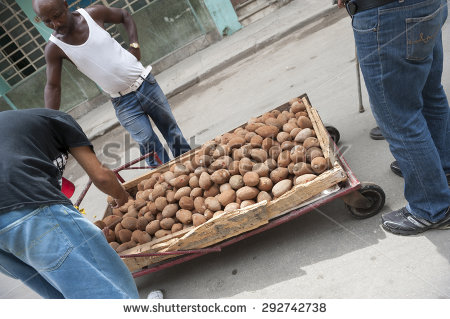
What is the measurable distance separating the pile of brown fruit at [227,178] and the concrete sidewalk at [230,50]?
4.26 metres

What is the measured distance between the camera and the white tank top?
2715 mm

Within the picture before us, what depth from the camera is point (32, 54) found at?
791 cm

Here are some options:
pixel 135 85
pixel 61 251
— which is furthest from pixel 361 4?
pixel 135 85

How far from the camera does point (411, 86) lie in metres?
1.53

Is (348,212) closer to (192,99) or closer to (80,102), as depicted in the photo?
(192,99)

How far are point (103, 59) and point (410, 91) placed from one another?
7.66 ft

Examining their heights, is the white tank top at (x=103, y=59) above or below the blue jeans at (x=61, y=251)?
above

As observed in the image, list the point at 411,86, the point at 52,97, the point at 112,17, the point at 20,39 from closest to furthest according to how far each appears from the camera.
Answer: the point at 411,86
the point at 52,97
the point at 112,17
the point at 20,39

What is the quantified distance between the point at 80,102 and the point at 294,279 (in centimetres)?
783

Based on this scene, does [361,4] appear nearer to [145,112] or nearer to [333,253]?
[333,253]

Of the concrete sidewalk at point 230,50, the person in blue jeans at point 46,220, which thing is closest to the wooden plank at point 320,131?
the person in blue jeans at point 46,220

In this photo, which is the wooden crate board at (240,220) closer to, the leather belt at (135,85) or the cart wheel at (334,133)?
the cart wheel at (334,133)

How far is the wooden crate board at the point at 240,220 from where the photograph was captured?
2002mm
